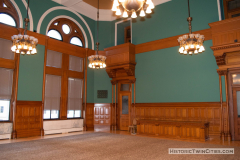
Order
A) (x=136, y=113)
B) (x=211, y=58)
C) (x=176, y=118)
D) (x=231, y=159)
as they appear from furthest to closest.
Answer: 1. (x=136, y=113)
2. (x=176, y=118)
3. (x=211, y=58)
4. (x=231, y=159)

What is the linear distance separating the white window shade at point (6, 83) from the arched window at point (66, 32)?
292cm

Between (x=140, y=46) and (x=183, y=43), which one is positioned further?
(x=140, y=46)

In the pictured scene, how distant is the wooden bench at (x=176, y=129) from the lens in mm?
7977

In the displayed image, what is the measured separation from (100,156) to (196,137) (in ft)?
14.3

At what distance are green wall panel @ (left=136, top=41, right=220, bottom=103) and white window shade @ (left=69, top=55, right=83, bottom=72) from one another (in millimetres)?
3198

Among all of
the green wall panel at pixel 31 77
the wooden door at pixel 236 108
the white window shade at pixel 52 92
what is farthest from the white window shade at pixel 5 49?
the wooden door at pixel 236 108

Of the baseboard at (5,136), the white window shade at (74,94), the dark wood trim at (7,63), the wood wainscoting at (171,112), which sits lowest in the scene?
the baseboard at (5,136)

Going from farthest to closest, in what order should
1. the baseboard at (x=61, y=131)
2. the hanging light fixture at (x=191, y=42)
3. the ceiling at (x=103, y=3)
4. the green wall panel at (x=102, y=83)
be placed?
the green wall panel at (x=102, y=83)
the ceiling at (x=103, y=3)
the baseboard at (x=61, y=131)
the hanging light fixture at (x=191, y=42)

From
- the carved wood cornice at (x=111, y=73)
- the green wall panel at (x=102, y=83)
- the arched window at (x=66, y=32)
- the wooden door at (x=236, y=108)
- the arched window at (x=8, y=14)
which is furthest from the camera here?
the green wall panel at (x=102, y=83)

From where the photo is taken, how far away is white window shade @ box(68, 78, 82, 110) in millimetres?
10914

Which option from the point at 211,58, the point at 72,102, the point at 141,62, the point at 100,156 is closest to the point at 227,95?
the point at 211,58

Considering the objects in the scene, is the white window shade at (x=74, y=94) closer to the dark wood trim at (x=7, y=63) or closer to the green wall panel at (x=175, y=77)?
the dark wood trim at (x=7, y=63)

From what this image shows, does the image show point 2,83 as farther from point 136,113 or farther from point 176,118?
point 176,118

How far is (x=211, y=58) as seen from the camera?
879cm
